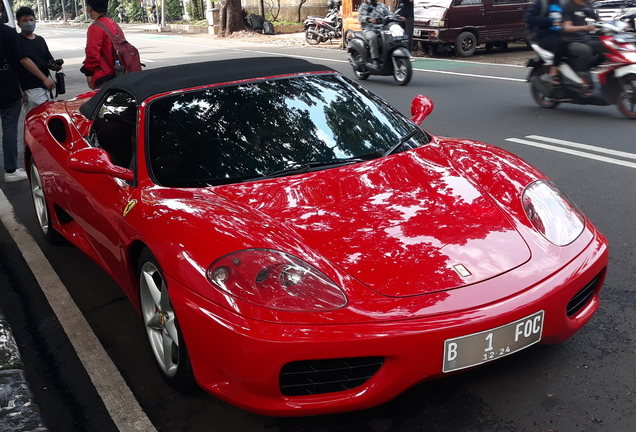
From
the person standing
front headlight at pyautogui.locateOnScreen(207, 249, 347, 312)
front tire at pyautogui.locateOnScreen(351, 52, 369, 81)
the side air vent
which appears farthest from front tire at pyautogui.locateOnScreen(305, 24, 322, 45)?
front headlight at pyautogui.locateOnScreen(207, 249, 347, 312)

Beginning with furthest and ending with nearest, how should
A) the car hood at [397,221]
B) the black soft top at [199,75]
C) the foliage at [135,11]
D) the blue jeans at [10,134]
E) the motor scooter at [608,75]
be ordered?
the foliage at [135,11]
the motor scooter at [608,75]
the blue jeans at [10,134]
the black soft top at [199,75]
the car hood at [397,221]

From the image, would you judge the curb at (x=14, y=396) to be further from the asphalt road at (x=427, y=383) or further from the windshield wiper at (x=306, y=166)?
the windshield wiper at (x=306, y=166)

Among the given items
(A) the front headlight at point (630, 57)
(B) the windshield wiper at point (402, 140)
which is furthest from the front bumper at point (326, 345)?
(A) the front headlight at point (630, 57)

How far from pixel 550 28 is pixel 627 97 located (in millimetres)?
1391

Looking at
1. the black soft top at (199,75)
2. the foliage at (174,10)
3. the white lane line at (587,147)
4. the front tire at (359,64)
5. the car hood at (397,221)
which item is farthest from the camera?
the foliage at (174,10)

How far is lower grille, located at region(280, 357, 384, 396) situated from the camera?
2.46m

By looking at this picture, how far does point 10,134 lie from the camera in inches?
281

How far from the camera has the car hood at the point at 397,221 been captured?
263cm

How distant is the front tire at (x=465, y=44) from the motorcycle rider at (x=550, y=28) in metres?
7.39

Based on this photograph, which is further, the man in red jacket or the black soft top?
the man in red jacket

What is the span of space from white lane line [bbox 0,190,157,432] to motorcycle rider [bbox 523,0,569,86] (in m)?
6.84

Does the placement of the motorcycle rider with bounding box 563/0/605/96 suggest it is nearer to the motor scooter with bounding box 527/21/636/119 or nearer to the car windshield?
the motor scooter with bounding box 527/21/636/119

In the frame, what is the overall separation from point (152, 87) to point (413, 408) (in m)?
2.18

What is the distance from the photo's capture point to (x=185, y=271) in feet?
8.96
